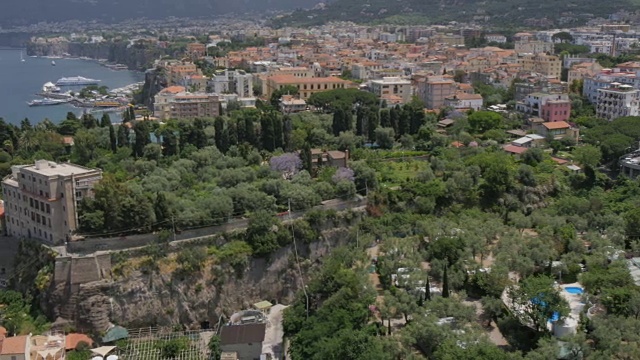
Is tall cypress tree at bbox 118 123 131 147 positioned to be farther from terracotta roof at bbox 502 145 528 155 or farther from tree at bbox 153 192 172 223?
terracotta roof at bbox 502 145 528 155

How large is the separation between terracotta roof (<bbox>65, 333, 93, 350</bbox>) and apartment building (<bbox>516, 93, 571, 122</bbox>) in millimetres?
25114

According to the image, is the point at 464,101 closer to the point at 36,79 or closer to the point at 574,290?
the point at 574,290

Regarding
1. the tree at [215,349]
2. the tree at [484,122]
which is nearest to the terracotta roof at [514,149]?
the tree at [484,122]

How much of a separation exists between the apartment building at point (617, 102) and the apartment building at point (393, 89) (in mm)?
10876

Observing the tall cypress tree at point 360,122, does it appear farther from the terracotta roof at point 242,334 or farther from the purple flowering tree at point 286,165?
the terracotta roof at point 242,334

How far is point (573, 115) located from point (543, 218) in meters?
14.7

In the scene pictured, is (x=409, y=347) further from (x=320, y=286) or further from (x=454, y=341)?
(x=320, y=286)

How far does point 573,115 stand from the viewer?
3569 centimetres

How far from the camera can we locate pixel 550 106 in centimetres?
3456

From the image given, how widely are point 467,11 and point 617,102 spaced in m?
70.7

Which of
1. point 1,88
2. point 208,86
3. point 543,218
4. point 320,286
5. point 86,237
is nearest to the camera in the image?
point 320,286

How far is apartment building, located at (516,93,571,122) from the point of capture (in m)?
34.6

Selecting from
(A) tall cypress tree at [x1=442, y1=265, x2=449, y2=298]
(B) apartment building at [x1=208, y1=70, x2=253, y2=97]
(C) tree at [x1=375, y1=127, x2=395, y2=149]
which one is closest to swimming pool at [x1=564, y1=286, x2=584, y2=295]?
(A) tall cypress tree at [x1=442, y1=265, x2=449, y2=298]

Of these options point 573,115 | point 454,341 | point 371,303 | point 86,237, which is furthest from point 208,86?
point 454,341
